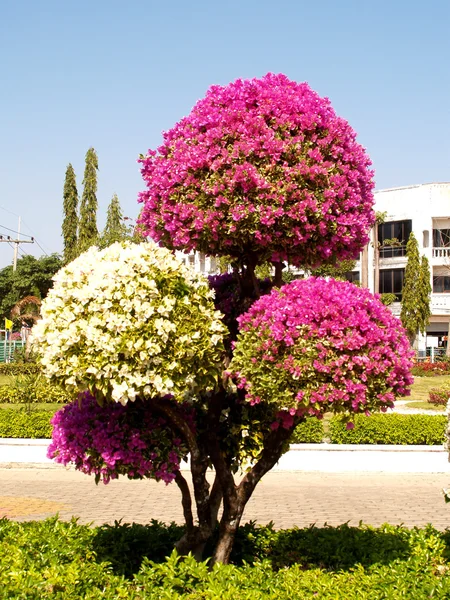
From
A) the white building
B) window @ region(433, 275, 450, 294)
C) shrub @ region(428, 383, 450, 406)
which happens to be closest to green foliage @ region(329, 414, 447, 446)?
shrub @ region(428, 383, 450, 406)

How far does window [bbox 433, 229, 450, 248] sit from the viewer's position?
5964cm

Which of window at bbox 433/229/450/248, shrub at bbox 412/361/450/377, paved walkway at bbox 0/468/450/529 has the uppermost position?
window at bbox 433/229/450/248

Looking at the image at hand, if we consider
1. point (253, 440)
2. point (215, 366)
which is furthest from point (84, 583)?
point (215, 366)

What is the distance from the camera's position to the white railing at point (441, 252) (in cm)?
5934

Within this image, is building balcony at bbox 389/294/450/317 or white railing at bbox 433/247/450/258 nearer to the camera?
white railing at bbox 433/247/450/258

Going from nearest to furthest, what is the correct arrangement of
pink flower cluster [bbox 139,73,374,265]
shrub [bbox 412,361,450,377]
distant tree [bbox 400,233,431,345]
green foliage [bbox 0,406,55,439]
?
pink flower cluster [bbox 139,73,374,265], green foliage [bbox 0,406,55,439], shrub [bbox 412,361,450,377], distant tree [bbox 400,233,431,345]

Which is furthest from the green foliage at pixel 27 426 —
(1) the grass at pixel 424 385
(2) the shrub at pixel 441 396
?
(1) the grass at pixel 424 385

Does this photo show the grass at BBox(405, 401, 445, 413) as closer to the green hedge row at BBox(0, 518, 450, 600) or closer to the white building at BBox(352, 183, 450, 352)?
the green hedge row at BBox(0, 518, 450, 600)

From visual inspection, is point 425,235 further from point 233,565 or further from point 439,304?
point 233,565

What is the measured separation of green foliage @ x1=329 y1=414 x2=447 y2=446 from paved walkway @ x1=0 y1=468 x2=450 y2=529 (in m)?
2.29

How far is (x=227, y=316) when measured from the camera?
289 inches

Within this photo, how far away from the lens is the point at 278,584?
684 centimetres

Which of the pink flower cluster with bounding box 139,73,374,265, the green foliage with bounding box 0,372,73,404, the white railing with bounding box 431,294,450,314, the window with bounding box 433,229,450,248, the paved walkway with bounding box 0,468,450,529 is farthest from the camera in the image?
the white railing with bounding box 431,294,450,314

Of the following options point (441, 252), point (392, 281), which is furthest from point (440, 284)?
point (392, 281)
